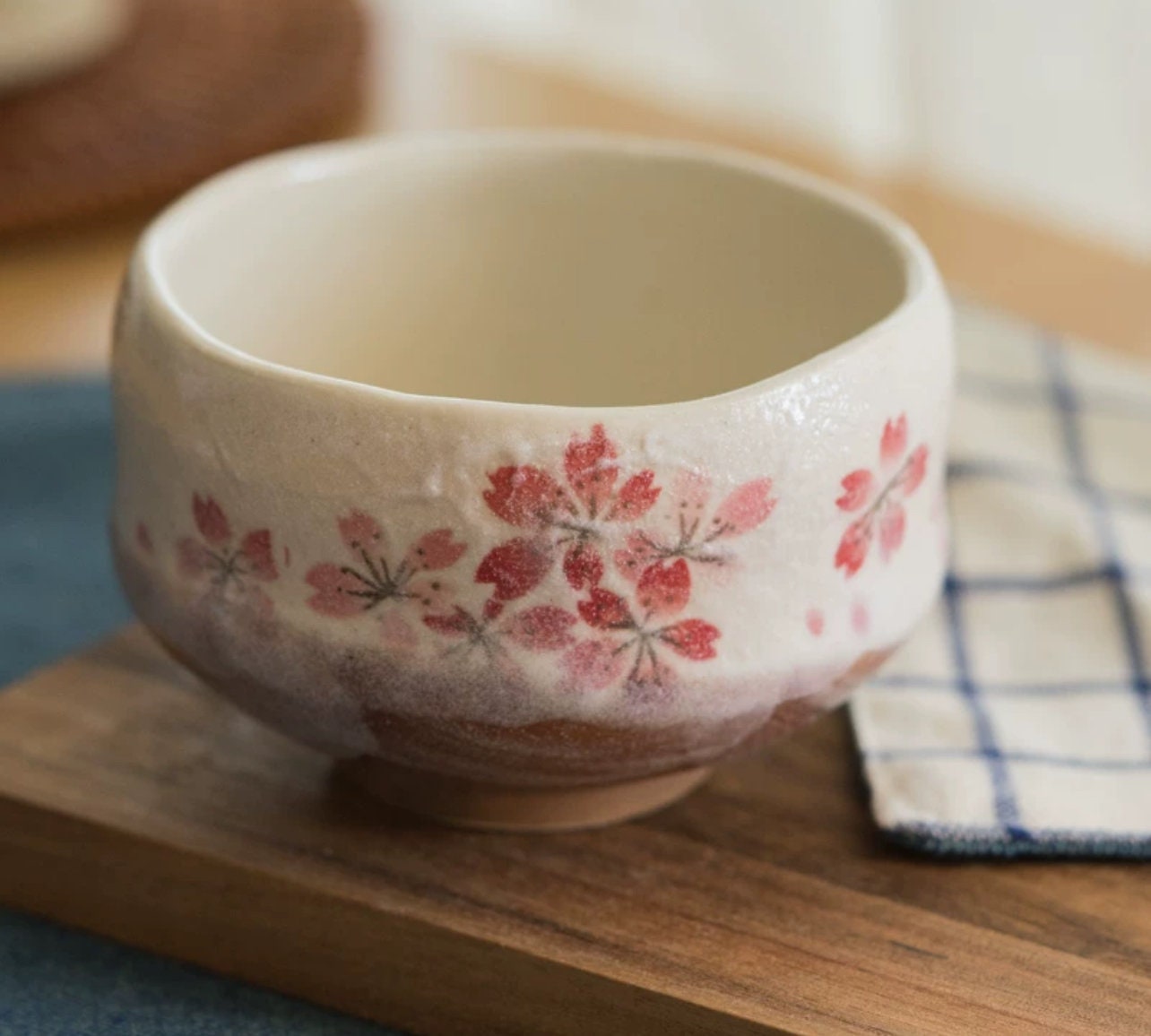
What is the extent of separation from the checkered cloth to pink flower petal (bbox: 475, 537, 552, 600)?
0.46 ft

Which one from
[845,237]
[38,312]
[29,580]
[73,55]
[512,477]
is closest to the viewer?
[512,477]

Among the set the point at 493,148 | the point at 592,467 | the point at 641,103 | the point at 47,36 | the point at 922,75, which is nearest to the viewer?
the point at 592,467

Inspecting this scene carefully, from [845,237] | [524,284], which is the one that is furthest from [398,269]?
[845,237]

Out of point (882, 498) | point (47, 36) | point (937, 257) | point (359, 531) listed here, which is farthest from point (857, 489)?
point (47, 36)

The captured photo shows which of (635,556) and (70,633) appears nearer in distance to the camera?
(635,556)

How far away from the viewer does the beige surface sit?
81 centimetres

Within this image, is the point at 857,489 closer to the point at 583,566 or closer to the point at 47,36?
the point at 583,566

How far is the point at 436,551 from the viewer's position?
0.35 metres

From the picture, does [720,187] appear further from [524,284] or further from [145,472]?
[145,472]

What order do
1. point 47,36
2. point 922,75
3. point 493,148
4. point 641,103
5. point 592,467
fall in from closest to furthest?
point 592,467 → point 493,148 → point 47,36 → point 641,103 → point 922,75

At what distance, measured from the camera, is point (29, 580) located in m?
0.60

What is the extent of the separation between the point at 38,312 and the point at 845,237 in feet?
1.66

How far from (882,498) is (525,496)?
3.6 inches

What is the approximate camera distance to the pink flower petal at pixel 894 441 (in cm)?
38
